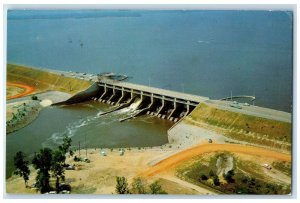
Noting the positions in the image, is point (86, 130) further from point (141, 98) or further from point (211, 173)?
point (211, 173)

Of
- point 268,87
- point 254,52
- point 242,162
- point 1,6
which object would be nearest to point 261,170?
point 242,162

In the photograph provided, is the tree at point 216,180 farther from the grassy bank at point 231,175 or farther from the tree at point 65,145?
the tree at point 65,145

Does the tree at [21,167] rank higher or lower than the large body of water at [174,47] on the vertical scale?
lower

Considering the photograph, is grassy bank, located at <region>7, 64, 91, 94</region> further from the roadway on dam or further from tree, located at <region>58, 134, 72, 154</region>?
tree, located at <region>58, 134, 72, 154</region>

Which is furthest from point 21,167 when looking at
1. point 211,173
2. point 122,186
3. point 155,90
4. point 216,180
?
point 155,90

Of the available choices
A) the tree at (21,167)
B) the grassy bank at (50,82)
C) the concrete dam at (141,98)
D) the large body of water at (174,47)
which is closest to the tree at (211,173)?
the large body of water at (174,47)

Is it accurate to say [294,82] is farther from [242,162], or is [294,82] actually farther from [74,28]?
[74,28]
